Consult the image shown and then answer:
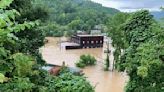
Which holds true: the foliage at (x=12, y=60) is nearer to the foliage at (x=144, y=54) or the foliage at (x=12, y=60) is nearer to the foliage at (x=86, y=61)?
the foliage at (x=144, y=54)

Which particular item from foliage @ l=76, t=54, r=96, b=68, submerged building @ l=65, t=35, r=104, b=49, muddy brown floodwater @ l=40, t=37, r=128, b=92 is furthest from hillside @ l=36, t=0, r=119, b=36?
foliage @ l=76, t=54, r=96, b=68

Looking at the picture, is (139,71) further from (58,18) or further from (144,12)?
(58,18)

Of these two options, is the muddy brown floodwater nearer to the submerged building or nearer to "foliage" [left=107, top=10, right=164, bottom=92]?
the submerged building

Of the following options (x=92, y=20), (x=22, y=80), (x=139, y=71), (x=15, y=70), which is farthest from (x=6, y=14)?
(x=92, y=20)

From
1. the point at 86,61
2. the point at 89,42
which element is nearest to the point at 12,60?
the point at 86,61

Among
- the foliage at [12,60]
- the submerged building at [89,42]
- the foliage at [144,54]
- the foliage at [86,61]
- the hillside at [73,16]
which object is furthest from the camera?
the hillside at [73,16]

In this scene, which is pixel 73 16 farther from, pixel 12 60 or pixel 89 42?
pixel 12 60

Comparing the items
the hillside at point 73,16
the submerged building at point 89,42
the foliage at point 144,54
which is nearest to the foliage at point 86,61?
the submerged building at point 89,42

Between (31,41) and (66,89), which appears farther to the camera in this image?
(31,41)
